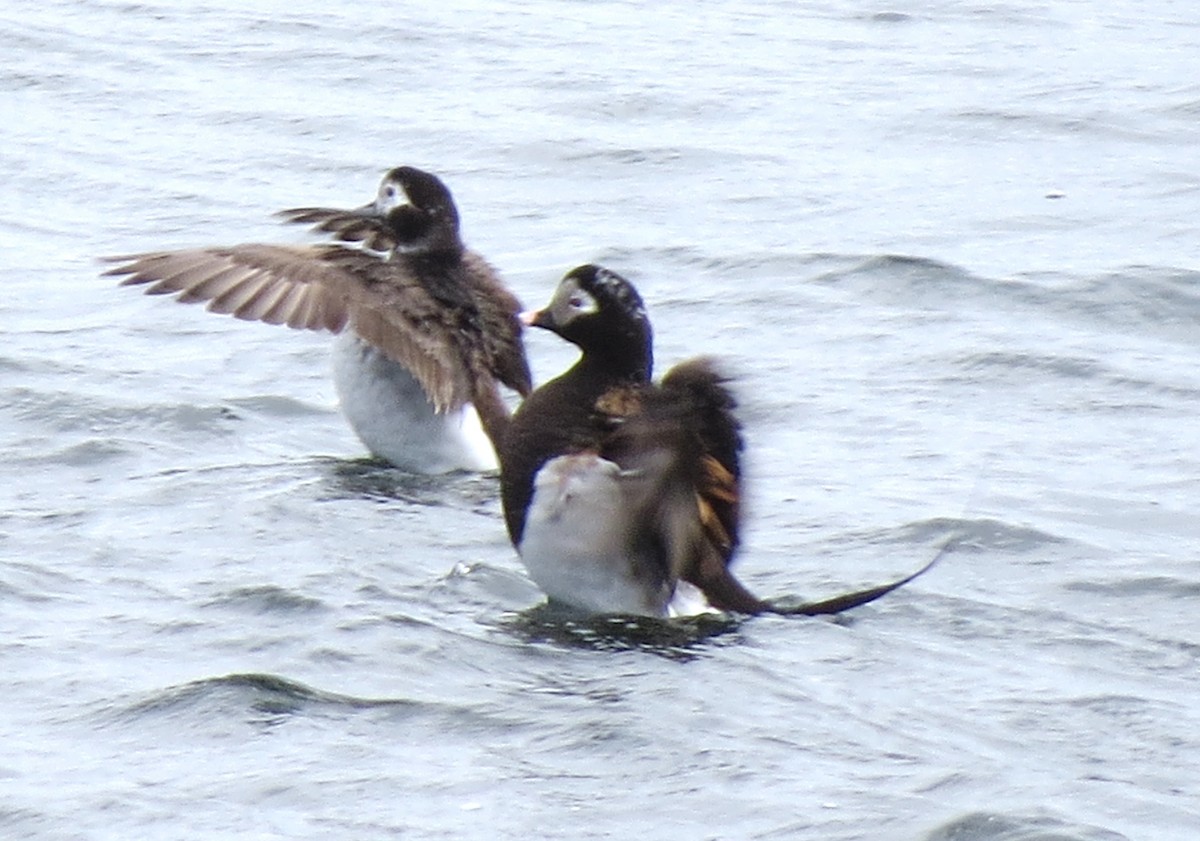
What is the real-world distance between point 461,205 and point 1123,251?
302 centimetres

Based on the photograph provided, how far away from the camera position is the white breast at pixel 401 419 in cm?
820

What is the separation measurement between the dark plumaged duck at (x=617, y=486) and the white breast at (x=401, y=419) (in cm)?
115

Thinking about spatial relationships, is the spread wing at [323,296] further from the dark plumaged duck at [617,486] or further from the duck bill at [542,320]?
the dark plumaged duck at [617,486]

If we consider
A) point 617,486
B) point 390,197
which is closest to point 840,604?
point 617,486

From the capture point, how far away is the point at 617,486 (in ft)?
22.1

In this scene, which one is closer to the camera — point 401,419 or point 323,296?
point 323,296

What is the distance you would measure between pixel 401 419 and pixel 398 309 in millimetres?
392

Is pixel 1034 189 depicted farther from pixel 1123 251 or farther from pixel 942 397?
pixel 942 397

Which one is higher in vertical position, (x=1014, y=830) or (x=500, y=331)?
(x=500, y=331)

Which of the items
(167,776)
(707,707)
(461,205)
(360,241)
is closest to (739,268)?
(461,205)

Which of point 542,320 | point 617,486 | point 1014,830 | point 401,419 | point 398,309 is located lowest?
point 1014,830

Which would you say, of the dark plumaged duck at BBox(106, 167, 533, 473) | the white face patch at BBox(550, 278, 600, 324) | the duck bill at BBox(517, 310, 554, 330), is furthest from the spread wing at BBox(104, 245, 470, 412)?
the white face patch at BBox(550, 278, 600, 324)

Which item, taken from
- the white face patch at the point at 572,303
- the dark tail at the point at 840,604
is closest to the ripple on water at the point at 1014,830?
the dark tail at the point at 840,604

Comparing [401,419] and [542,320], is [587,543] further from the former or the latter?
[401,419]
